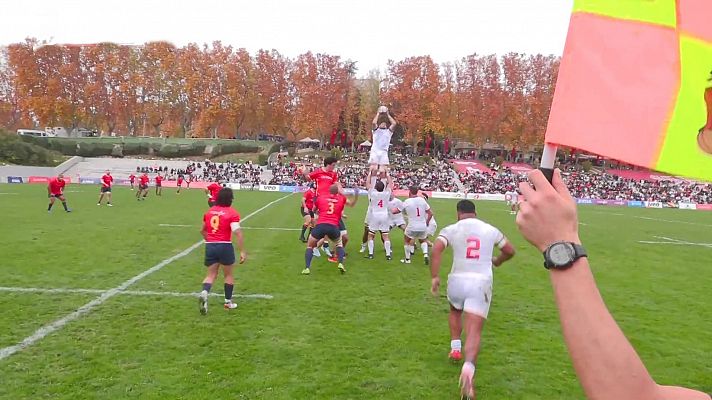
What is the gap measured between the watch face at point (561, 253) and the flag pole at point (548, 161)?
237mm

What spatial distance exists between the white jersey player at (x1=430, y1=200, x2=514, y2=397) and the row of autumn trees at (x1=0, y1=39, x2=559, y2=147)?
62.0 m

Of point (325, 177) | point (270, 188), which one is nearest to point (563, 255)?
point (325, 177)

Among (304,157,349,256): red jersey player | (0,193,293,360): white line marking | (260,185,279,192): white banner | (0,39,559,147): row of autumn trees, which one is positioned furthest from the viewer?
(0,39,559,147): row of autumn trees

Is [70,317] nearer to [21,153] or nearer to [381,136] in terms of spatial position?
[381,136]

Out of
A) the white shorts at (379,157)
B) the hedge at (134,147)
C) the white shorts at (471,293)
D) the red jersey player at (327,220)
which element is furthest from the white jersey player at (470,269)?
the hedge at (134,147)

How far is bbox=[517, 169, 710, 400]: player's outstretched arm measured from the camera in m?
1.41

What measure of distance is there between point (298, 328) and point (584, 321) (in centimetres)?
615

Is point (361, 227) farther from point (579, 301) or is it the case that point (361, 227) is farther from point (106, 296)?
point (579, 301)

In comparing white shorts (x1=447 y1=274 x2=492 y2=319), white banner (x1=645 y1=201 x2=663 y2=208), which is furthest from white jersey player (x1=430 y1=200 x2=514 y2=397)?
white banner (x1=645 y1=201 x2=663 y2=208)

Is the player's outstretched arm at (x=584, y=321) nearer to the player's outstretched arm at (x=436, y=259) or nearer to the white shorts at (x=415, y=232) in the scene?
the player's outstretched arm at (x=436, y=259)

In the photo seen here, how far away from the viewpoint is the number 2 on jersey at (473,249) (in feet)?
19.4

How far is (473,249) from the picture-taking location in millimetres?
5922

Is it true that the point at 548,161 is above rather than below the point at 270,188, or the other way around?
above

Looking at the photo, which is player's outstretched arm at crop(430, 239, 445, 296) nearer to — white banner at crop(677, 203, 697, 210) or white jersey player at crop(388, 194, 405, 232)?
white jersey player at crop(388, 194, 405, 232)
